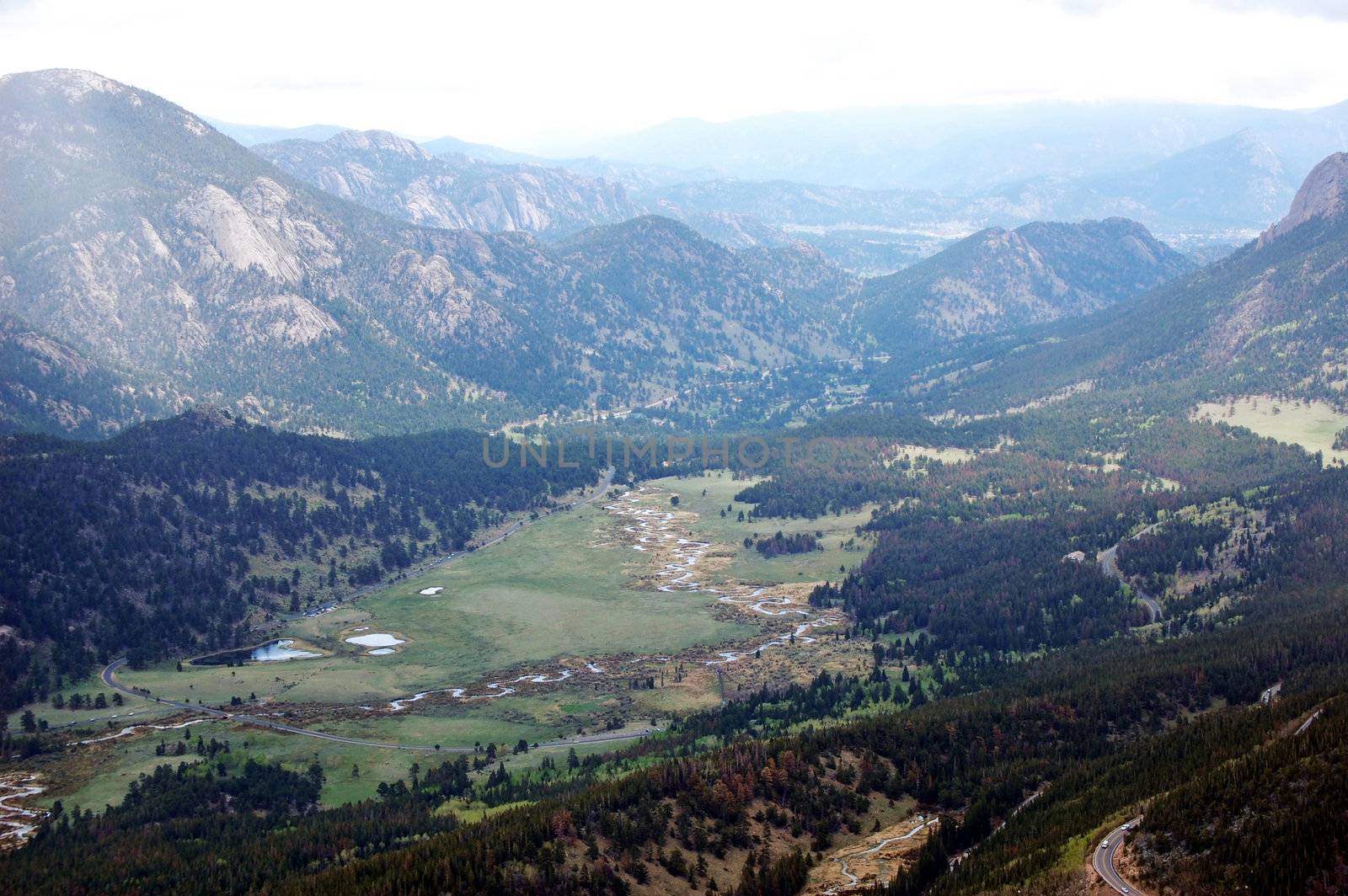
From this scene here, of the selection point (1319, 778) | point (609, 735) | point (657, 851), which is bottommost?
point (609, 735)

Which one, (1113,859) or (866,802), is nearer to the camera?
(1113,859)

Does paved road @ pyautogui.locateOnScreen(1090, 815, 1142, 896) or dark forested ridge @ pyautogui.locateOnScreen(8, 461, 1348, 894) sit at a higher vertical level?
paved road @ pyautogui.locateOnScreen(1090, 815, 1142, 896)

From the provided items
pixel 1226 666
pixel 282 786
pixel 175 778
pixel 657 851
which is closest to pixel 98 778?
pixel 175 778

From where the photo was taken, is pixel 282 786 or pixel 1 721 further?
pixel 1 721

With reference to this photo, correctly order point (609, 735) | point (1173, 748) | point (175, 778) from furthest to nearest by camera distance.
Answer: point (609, 735) → point (175, 778) → point (1173, 748)

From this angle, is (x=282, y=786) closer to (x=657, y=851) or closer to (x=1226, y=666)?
(x=657, y=851)

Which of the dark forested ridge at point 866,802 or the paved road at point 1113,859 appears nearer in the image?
the paved road at point 1113,859

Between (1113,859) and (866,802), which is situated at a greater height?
(1113,859)

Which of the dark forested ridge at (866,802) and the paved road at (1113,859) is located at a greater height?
the paved road at (1113,859)
